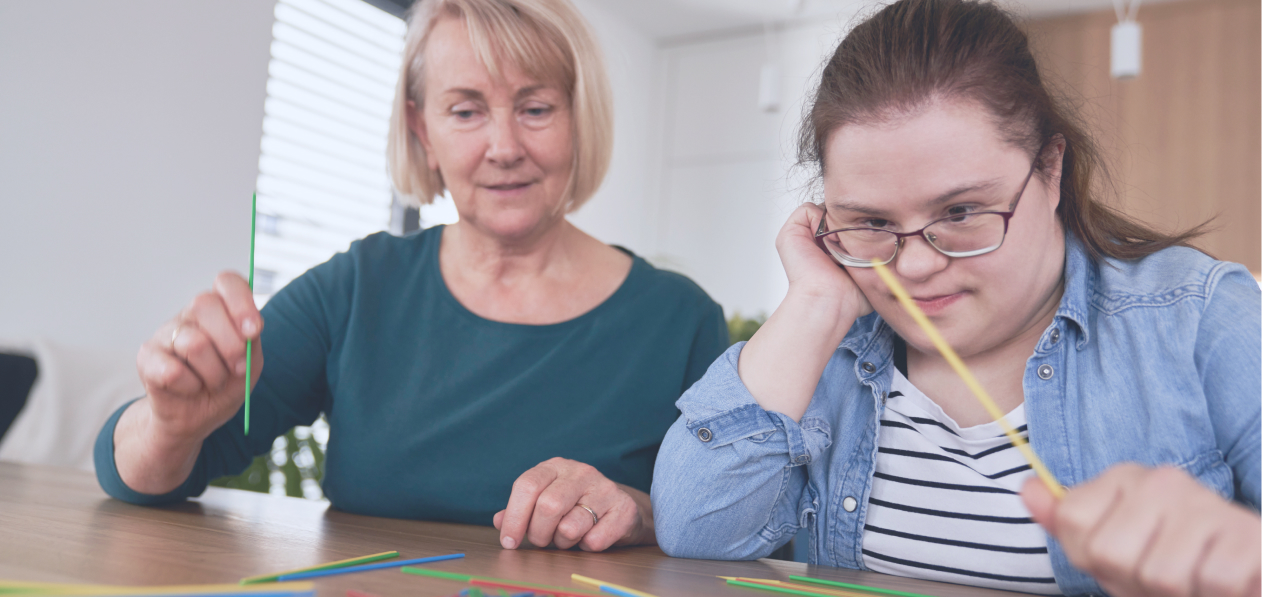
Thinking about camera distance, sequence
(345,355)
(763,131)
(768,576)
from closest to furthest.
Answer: (768,576), (345,355), (763,131)

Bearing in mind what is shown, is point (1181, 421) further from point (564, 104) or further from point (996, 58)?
point (564, 104)

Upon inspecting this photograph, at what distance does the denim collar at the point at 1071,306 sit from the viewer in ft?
2.90

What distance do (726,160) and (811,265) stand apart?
162 inches

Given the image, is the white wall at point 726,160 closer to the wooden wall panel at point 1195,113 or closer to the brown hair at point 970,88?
the wooden wall panel at point 1195,113

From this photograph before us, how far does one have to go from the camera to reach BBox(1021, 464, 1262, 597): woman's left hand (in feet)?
1.45

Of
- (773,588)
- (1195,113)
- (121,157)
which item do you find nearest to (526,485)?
(773,588)

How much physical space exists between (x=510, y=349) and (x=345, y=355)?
0.25 meters

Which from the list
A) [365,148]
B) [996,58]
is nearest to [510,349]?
[996,58]

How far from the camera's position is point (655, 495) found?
95 cm

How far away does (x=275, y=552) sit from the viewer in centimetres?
75

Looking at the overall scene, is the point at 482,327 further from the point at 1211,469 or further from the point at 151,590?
the point at 1211,469

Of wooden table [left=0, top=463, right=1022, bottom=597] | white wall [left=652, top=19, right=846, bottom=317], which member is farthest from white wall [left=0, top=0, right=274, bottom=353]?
white wall [left=652, top=19, right=846, bottom=317]

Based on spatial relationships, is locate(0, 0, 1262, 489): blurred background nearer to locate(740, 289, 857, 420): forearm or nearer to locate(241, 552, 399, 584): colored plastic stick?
locate(740, 289, 857, 420): forearm

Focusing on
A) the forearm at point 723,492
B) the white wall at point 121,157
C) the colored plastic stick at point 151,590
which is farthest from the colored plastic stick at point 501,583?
the white wall at point 121,157
